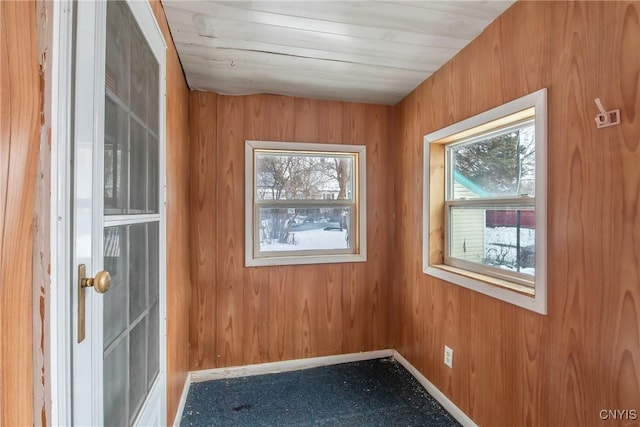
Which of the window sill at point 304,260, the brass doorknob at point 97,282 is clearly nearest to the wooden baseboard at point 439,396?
the window sill at point 304,260

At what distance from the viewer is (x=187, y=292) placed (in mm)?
2150

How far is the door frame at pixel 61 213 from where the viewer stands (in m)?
0.59

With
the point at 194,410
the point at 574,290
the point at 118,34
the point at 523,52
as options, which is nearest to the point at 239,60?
the point at 118,34

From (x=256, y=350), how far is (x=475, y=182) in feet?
6.72

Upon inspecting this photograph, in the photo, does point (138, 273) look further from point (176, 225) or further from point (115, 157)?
point (176, 225)

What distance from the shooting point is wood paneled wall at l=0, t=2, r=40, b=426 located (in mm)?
478

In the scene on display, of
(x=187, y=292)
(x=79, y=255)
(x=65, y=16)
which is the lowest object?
(x=187, y=292)

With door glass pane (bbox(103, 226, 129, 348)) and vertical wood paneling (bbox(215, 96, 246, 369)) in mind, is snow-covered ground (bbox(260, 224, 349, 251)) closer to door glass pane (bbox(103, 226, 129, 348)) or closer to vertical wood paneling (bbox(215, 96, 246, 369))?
vertical wood paneling (bbox(215, 96, 246, 369))

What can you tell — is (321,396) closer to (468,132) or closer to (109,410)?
(109,410)

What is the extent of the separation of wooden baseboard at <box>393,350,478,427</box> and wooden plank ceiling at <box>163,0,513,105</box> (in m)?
2.18

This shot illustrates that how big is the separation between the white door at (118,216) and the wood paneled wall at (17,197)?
105 millimetres

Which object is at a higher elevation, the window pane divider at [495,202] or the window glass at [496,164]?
the window glass at [496,164]

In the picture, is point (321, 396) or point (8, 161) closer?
point (8, 161)

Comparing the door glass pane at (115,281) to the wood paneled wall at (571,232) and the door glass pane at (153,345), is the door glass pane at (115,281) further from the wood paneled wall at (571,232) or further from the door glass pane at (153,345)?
the wood paneled wall at (571,232)
